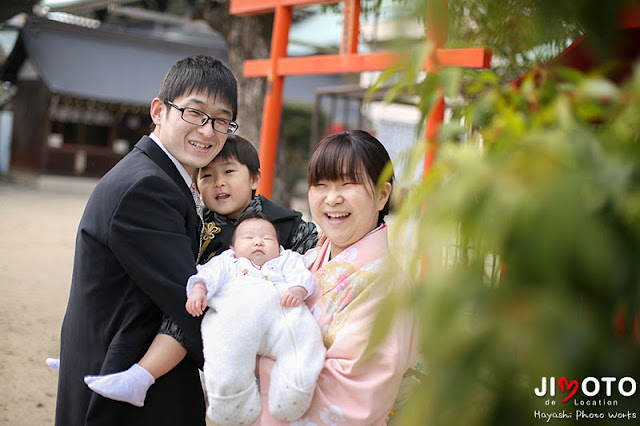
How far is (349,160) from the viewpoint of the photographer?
1.93 meters

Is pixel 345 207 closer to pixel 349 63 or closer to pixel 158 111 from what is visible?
pixel 158 111

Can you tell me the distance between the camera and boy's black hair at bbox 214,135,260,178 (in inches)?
93.5

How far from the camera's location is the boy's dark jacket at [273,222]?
232 cm

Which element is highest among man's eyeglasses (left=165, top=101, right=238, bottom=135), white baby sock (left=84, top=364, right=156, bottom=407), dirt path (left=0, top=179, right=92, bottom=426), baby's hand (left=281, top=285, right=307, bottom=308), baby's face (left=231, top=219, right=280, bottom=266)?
man's eyeglasses (left=165, top=101, right=238, bottom=135)

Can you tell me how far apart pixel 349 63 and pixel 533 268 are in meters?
3.98

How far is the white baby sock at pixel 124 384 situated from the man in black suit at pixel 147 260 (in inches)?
1.4

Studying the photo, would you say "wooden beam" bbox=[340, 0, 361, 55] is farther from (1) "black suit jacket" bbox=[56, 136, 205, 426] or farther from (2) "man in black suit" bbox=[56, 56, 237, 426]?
(1) "black suit jacket" bbox=[56, 136, 205, 426]

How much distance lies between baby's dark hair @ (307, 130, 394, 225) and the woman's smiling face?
20 millimetres

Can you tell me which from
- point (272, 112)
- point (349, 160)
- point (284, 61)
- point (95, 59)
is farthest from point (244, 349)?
point (95, 59)

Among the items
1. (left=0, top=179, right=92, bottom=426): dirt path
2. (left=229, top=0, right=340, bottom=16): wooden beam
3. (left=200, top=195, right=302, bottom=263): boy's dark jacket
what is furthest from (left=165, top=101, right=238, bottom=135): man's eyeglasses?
(left=229, top=0, right=340, bottom=16): wooden beam

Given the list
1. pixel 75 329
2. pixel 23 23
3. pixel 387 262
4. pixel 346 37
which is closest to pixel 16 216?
pixel 23 23

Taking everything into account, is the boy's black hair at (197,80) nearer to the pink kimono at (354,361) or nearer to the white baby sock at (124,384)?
the pink kimono at (354,361)

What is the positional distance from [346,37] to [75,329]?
3.20 m

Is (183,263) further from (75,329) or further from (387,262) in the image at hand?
(387,262)
